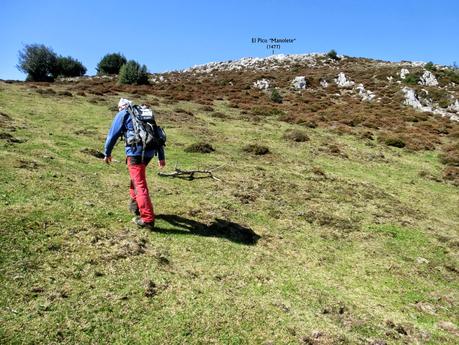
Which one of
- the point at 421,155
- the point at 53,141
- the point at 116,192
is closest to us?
the point at 116,192

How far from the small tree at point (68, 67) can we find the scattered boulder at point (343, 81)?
4503 centimetres

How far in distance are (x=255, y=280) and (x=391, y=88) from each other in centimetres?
5420

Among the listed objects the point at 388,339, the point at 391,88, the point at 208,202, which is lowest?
the point at 388,339

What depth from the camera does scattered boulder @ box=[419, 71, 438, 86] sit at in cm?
6038

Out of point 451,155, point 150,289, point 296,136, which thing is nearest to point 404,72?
point 451,155

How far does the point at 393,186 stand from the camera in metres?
18.3

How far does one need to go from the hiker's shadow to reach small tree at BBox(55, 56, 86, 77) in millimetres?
64528

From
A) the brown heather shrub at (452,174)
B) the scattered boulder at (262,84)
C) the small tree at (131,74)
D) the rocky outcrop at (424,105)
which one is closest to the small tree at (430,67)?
the rocky outcrop at (424,105)

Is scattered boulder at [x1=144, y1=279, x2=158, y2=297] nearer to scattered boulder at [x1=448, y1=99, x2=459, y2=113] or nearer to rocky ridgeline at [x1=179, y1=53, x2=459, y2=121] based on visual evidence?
rocky ridgeline at [x1=179, y1=53, x2=459, y2=121]

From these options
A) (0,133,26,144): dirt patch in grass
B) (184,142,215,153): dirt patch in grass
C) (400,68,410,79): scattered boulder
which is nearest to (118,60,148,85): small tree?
(184,142,215,153): dirt patch in grass

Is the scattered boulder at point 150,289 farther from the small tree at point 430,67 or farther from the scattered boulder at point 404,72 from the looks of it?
the small tree at point 430,67

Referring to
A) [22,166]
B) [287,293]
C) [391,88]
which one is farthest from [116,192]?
[391,88]

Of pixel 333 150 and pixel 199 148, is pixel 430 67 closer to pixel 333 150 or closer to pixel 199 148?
pixel 333 150

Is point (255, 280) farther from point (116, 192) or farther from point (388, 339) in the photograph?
point (116, 192)
